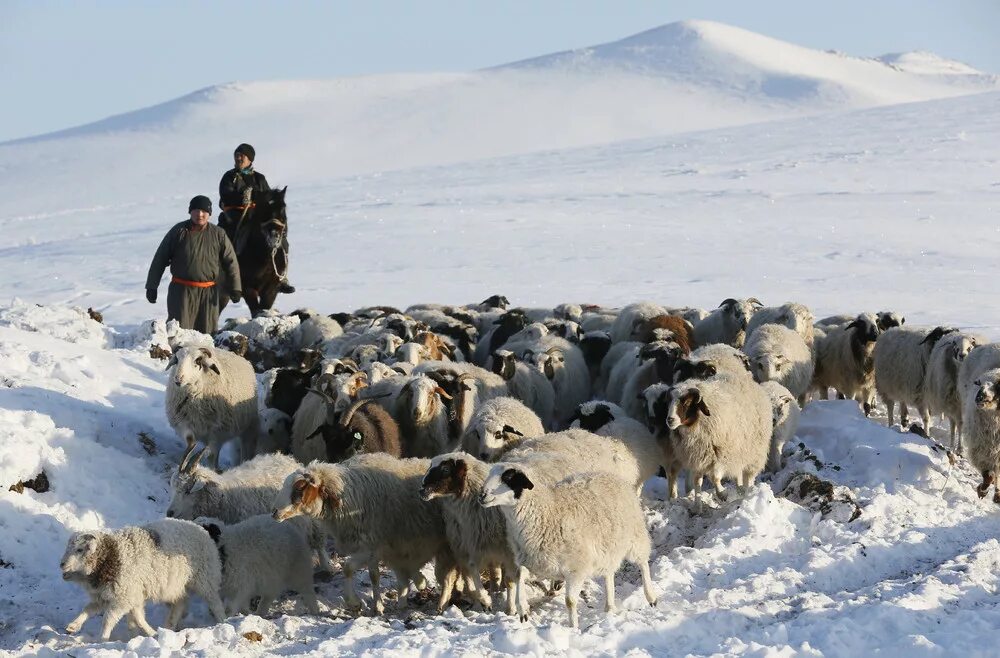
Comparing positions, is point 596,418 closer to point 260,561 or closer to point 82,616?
point 260,561

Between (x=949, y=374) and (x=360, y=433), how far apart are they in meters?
6.77

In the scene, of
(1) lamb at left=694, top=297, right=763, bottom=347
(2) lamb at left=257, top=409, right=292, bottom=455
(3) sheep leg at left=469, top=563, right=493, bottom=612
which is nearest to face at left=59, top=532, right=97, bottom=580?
(3) sheep leg at left=469, top=563, right=493, bottom=612

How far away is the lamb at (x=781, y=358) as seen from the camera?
13.6 metres

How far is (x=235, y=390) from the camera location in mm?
11688

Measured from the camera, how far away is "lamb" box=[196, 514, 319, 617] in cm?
848

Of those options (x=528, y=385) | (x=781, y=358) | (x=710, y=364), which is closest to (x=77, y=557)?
(x=528, y=385)

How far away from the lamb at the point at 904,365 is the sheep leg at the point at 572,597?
7.24 meters

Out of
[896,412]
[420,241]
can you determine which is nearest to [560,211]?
[420,241]

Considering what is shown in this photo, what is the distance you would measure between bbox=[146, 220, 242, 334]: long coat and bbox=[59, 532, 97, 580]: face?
688 cm

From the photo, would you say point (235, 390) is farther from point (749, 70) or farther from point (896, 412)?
point (749, 70)

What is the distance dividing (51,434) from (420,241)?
28.8 meters

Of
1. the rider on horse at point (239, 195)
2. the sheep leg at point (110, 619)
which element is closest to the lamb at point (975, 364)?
the sheep leg at point (110, 619)

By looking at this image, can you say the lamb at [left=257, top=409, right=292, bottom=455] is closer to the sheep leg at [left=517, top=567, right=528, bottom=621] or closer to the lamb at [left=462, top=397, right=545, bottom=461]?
the lamb at [left=462, top=397, right=545, bottom=461]

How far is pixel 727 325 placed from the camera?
54.7ft
